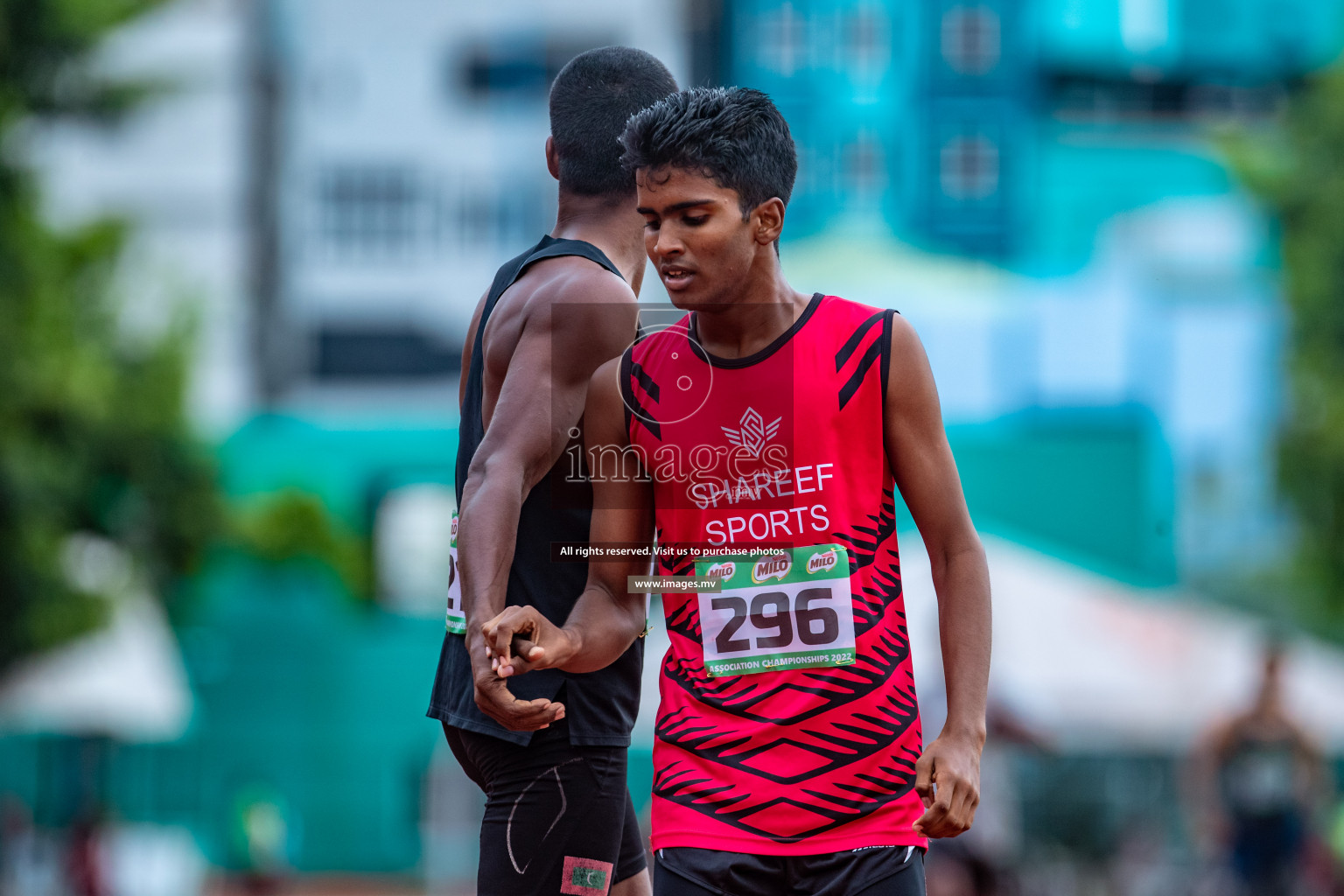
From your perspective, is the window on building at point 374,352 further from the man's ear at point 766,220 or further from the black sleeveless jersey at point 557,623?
the man's ear at point 766,220

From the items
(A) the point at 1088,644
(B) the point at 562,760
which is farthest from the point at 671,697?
(A) the point at 1088,644

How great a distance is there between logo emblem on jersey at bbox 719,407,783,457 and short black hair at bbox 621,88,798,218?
1.23 ft

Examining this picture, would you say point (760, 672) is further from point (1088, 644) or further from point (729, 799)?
point (1088, 644)

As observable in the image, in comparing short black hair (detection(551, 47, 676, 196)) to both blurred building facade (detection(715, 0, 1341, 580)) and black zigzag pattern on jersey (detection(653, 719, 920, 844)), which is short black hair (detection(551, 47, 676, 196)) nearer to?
black zigzag pattern on jersey (detection(653, 719, 920, 844))

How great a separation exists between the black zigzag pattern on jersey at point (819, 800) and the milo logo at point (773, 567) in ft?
1.20

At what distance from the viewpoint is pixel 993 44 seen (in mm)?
27984

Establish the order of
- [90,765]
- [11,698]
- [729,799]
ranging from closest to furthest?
[729,799], [11,698], [90,765]

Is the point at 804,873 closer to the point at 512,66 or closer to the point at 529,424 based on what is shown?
the point at 529,424

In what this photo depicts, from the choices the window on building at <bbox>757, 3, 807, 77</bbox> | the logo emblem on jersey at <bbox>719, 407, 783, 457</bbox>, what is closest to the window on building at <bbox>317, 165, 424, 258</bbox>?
the window on building at <bbox>757, 3, 807, 77</bbox>

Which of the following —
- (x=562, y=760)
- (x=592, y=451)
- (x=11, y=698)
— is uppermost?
(x=592, y=451)

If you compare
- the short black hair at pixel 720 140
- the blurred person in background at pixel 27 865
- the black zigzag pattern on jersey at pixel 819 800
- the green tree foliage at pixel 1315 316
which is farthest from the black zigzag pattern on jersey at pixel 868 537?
the green tree foliage at pixel 1315 316

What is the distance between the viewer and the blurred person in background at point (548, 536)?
3234mm

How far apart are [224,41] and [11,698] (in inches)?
640

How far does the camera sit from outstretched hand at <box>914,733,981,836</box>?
8.98 ft
